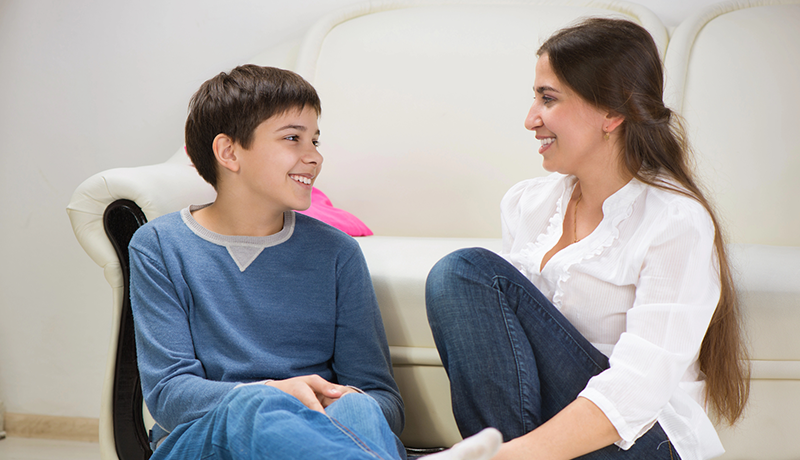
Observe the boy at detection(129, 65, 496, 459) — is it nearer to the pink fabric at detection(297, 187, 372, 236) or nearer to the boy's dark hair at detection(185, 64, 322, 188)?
the boy's dark hair at detection(185, 64, 322, 188)

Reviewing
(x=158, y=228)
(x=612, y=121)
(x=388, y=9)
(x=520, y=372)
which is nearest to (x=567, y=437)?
(x=520, y=372)

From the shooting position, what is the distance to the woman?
2.39 feet

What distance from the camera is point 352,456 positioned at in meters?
0.60

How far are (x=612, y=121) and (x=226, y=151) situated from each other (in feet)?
1.92

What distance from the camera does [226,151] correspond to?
0.99 m

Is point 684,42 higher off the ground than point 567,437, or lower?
higher

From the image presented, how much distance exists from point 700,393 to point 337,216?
776 millimetres

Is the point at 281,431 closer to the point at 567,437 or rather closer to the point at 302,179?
the point at 567,437

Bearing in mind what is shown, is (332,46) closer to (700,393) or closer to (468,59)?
(468,59)

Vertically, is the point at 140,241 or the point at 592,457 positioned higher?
the point at 140,241

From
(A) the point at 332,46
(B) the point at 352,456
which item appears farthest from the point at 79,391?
(B) the point at 352,456

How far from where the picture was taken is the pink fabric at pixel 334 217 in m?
1.29

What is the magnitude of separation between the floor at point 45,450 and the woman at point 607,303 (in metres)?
1.18

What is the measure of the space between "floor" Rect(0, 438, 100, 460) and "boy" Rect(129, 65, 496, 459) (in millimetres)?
832
